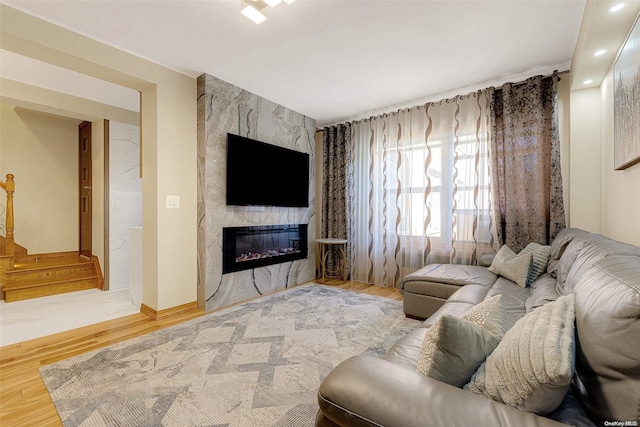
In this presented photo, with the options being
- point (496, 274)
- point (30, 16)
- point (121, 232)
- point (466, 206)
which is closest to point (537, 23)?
point (466, 206)

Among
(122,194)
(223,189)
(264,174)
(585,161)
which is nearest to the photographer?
(585,161)

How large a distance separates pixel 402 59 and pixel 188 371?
10.3ft

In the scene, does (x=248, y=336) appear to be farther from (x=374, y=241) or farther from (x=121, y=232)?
(x=121, y=232)

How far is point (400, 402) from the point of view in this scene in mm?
742

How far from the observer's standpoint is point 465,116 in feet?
11.1

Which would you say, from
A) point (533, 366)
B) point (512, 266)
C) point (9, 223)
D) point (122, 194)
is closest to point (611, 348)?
point (533, 366)

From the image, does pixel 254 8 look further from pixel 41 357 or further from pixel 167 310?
pixel 41 357

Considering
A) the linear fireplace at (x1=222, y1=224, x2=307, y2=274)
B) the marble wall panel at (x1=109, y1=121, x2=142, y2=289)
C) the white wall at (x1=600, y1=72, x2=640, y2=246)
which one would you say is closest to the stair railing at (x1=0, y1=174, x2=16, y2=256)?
the marble wall panel at (x1=109, y1=121, x2=142, y2=289)

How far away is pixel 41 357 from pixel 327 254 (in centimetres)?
329

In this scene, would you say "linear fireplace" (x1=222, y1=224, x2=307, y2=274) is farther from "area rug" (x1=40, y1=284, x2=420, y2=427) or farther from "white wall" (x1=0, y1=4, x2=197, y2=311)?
"area rug" (x1=40, y1=284, x2=420, y2=427)

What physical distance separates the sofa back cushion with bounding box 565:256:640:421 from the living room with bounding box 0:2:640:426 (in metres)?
1.96

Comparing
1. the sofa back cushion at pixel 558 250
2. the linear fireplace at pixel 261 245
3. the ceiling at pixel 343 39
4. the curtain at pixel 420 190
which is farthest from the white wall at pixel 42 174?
the sofa back cushion at pixel 558 250

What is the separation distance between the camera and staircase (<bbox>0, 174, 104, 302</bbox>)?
11.4ft

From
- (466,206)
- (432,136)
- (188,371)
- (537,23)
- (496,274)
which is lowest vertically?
(188,371)
